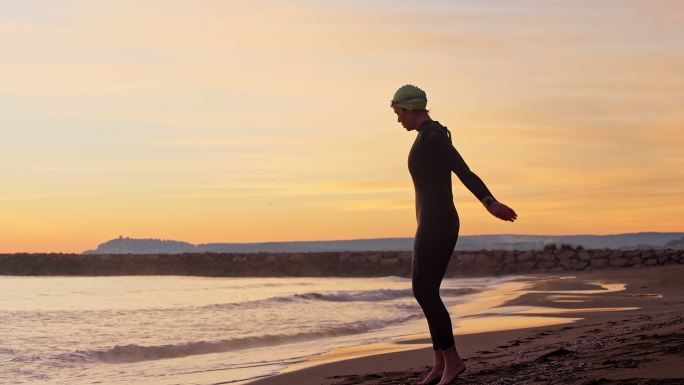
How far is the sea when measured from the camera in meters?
8.25

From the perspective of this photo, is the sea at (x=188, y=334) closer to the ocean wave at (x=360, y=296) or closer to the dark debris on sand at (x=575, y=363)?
the ocean wave at (x=360, y=296)

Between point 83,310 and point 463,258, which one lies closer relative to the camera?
point 83,310

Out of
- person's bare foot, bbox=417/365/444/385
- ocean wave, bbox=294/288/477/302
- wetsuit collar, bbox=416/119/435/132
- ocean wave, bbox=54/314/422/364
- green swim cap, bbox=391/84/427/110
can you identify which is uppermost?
green swim cap, bbox=391/84/427/110

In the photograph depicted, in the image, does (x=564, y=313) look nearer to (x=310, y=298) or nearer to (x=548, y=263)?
(x=310, y=298)

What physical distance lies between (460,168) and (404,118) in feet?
1.59

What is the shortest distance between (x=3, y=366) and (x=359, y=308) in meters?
7.54

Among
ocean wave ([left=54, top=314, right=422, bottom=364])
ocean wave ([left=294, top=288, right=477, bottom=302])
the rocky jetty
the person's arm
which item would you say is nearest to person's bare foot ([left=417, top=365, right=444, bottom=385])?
the person's arm

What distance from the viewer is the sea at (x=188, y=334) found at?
8250 mm

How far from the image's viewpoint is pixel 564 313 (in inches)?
462

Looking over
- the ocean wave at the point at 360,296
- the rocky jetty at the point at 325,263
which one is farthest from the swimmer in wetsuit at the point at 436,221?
the rocky jetty at the point at 325,263

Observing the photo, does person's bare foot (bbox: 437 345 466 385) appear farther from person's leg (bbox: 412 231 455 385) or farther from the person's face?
the person's face

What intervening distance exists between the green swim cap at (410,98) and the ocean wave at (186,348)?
526 centimetres

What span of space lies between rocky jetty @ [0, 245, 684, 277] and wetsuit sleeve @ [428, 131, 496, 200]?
98.5 ft

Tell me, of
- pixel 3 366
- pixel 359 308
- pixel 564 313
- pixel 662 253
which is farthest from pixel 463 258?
pixel 3 366
